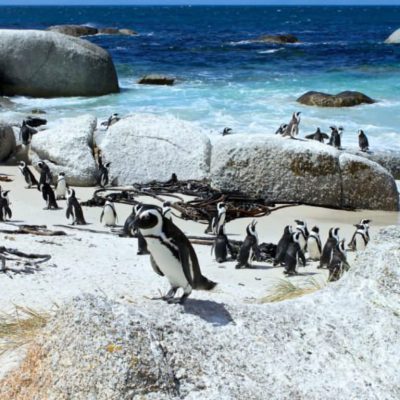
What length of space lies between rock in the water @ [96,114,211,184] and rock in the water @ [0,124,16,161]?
1932 mm

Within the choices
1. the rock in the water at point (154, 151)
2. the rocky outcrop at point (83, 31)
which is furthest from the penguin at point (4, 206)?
the rocky outcrop at point (83, 31)

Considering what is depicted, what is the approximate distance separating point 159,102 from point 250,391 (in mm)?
19946

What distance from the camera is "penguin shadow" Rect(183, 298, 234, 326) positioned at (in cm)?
341

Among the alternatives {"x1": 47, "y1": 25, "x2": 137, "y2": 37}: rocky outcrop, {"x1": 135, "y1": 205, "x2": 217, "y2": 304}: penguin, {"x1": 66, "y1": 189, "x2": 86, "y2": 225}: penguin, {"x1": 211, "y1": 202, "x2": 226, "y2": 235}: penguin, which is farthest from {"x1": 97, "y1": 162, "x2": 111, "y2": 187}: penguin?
{"x1": 47, "y1": 25, "x2": 137, "y2": 37}: rocky outcrop

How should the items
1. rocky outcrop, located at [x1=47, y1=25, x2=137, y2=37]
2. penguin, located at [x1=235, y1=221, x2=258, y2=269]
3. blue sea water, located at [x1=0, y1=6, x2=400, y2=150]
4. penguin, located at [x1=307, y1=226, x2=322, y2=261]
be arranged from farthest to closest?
rocky outcrop, located at [x1=47, y1=25, x2=137, y2=37]
blue sea water, located at [x1=0, y1=6, x2=400, y2=150]
penguin, located at [x1=307, y1=226, x2=322, y2=261]
penguin, located at [x1=235, y1=221, x2=258, y2=269]

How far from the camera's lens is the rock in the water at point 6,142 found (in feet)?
45.6

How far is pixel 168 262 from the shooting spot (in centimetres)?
398

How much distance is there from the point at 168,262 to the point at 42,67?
20187 millimetres

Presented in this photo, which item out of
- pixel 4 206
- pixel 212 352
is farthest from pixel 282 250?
pixel 212 352

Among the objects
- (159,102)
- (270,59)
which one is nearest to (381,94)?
(159,102)

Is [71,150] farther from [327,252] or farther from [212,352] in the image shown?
[212,352]

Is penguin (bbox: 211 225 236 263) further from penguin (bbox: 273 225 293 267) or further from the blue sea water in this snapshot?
the blue sea water

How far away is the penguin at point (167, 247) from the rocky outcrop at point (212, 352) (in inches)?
14.7

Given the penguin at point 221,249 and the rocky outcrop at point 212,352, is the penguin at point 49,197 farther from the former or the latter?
the rocky outcrop at point 212,352
